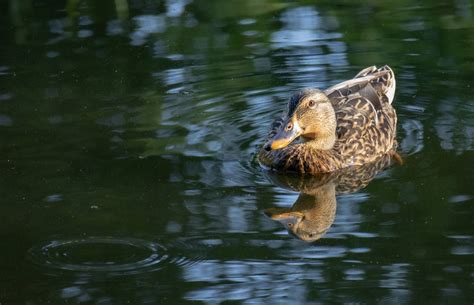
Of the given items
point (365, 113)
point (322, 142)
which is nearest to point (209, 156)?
point (322, 142)

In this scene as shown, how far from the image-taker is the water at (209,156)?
749 cm

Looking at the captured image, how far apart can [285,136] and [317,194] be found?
0.64 meters

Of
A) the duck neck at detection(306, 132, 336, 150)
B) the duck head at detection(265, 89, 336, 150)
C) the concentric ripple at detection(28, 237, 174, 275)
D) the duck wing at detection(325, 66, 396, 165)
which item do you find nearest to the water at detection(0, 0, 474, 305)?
the concentric ripple at detection(28, 237, 174, 275)

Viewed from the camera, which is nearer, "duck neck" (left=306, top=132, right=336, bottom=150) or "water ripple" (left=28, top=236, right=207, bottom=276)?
"water ripple" (left=28, top=236, right=207, bottom=276)

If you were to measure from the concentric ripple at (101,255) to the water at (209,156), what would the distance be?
0.05 ft

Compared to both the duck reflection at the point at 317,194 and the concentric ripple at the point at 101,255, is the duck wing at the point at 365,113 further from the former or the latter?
the concentric ripple at the point at 101,255

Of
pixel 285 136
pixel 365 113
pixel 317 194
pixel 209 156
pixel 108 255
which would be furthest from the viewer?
pixel 365 113

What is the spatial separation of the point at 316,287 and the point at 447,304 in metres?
0.76

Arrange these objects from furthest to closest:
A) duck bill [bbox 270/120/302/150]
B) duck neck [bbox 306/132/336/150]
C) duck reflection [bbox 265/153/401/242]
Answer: duck neck [bbox 306/132/336/150], duck bill [bbox 270/120/302/150], duck reflection [bbox 265/153/401/242]

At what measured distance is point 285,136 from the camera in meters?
9.76

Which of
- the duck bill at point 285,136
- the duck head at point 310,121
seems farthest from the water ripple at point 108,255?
the duck head at point 310,121

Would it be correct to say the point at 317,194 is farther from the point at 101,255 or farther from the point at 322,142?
the point at 101,255

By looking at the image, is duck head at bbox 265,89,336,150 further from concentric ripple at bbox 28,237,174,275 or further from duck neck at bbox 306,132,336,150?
concentric ripple at bbox 28,237,174,275

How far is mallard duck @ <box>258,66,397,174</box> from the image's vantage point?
993cm
